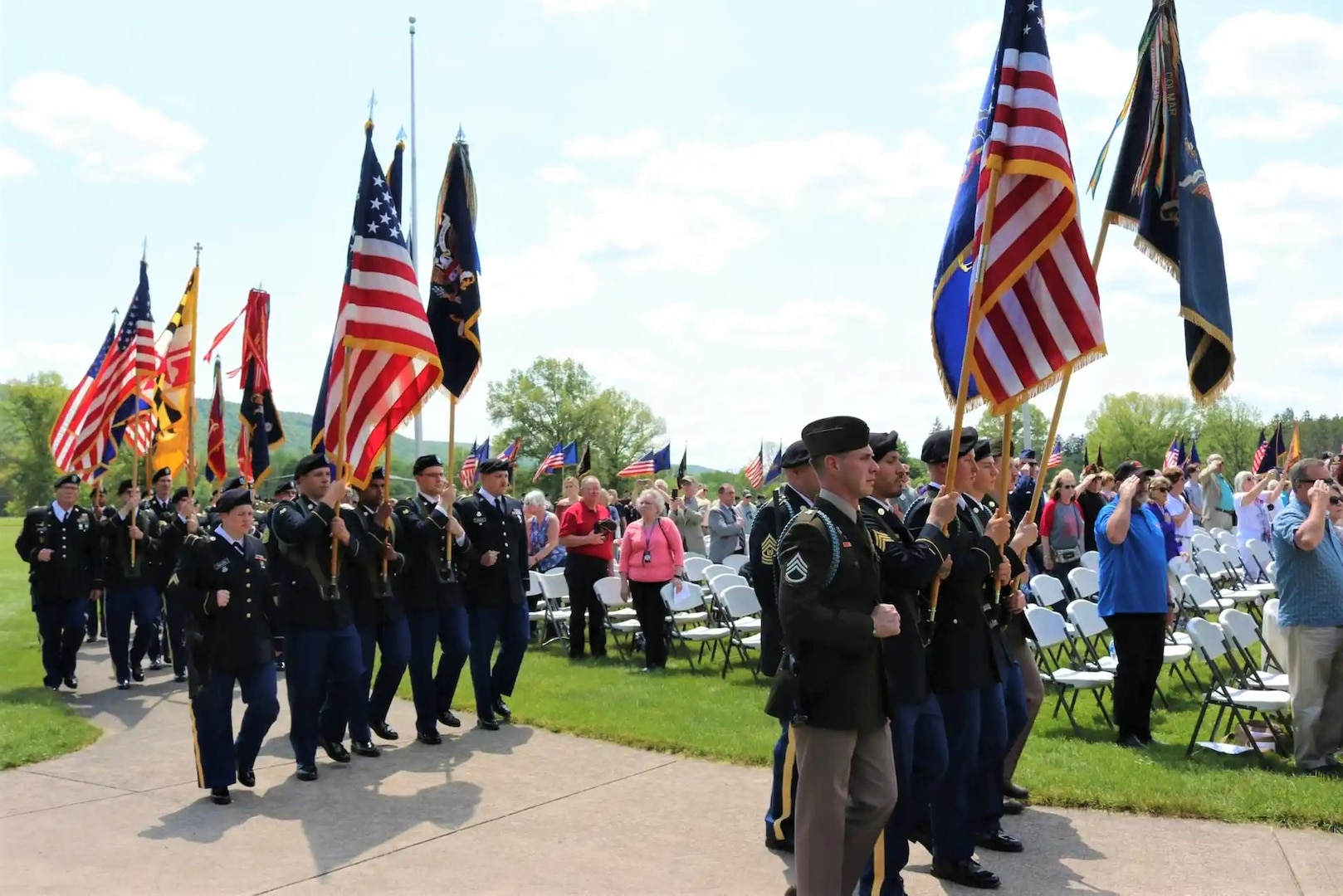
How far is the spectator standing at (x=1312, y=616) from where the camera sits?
24.7ft

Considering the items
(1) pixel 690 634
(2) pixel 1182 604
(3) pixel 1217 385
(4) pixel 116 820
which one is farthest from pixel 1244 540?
(4) pixel 116 820

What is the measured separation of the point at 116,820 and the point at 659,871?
3.34 meters

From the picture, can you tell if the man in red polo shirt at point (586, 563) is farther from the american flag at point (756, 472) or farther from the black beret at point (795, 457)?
the american flag at point (756, 472)

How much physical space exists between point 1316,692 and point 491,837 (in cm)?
544

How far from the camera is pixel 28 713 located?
999 centimetres

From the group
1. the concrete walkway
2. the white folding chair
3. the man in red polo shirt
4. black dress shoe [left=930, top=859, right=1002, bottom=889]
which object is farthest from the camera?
the man in red polo shirt

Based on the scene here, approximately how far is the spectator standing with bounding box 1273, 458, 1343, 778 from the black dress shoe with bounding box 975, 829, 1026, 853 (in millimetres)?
2726

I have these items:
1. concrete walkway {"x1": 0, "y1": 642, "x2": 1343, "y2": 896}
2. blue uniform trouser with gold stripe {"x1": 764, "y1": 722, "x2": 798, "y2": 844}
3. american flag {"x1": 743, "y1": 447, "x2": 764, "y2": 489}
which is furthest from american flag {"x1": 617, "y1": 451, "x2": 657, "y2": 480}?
blue uniform trouser with gold stripe {"x1": 764, "y1": 722, "x2": 798, "y2": 844}

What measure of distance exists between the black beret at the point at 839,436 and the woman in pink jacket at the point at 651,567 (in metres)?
7.74

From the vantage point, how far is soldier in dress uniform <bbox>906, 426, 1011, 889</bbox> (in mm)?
5418

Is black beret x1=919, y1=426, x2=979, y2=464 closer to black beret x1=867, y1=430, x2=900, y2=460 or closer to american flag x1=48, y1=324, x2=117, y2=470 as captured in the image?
black beret x1=867, y1=430, x2=900, y2=460

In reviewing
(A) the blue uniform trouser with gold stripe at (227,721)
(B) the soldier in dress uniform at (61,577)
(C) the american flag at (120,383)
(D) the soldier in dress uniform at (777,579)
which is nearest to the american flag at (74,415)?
(C) the american flag at (120,383)

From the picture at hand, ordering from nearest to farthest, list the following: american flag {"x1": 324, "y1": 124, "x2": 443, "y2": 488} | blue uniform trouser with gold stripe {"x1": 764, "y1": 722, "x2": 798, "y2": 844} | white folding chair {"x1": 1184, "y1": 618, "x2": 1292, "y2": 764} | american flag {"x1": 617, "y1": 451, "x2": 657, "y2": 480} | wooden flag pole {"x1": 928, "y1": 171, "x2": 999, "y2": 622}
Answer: wooden flag pole {"x1": 928, "y1": 171, "x2": 999, "y2": 622}, blue uniform trouser with gold stripe {"x1": 764, "y1": 722, "x2": 798, "y2": 844}, white folding chair {"x1": 1184, "y1": 618, "x2": 1292, "y2": 764}, american flag {"x1": 324, "y1": 124, "x2": 443, "y2": 488}, american flag {"x1": 617, "y1": 451, "x2": 657, "y2": 480}

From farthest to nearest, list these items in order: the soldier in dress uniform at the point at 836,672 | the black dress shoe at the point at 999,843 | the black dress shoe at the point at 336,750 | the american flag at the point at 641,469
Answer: the american flag at the point at 641,469 < the black dress shoe at the point at 336,750 < the black dress shoe at the point at 999,843 < the soldier in dress uniform at the point at 836,672
